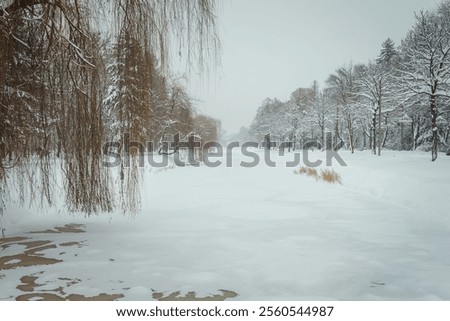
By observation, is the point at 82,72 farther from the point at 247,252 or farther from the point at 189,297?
the point at 247,252

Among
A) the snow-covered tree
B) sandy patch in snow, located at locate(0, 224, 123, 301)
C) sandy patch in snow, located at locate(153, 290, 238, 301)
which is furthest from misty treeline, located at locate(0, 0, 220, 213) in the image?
the snow-covered tree

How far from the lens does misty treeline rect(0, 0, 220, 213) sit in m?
3.27

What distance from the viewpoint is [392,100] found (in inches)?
1037

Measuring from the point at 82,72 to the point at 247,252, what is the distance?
2972mm

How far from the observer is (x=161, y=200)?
8.81 m

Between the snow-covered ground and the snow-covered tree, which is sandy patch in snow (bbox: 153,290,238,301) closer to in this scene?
the snow-covered ground

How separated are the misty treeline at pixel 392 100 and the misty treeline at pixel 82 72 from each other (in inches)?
731

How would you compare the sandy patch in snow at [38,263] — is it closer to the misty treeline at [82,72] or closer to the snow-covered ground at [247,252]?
the snow-covered ground at [247,252]

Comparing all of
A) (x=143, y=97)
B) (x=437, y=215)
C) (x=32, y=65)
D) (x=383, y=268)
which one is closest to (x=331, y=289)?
(x=383, y=268)

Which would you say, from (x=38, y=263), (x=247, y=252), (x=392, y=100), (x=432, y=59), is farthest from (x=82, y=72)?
(x=392, y=100)

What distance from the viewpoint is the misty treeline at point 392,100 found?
18.2 m

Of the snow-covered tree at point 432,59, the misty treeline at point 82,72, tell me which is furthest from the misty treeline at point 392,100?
the misty treeline at point 82,72

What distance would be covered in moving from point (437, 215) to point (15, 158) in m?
7.41
